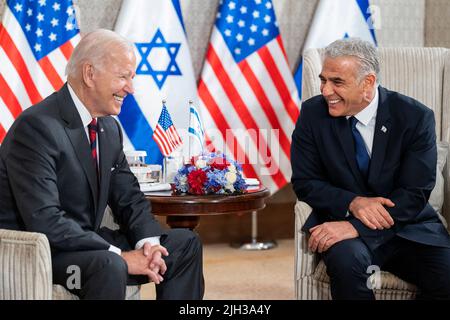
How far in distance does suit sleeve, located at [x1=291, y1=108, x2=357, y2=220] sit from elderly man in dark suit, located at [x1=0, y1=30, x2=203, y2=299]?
64 centimetres

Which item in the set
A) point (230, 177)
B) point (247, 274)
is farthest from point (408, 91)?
point (247, 274)

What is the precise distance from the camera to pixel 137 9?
5.42 metres

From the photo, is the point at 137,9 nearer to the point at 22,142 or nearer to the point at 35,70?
the point at 35,70

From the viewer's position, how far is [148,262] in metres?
3.10

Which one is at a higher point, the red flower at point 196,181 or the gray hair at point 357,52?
the gray hair at point 357,52

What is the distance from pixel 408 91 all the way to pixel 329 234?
129 centimetres

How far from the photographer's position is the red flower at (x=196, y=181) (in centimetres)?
370

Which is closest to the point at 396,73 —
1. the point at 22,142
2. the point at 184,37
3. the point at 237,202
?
the point at 237,202

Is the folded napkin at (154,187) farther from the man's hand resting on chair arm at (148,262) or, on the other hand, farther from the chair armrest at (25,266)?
the chair armrest at (25,266)

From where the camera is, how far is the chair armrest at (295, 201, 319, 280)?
350cm

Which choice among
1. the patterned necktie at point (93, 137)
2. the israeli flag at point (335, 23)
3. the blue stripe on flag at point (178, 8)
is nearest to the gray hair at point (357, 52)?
the patterned necktie at point (93, 137)

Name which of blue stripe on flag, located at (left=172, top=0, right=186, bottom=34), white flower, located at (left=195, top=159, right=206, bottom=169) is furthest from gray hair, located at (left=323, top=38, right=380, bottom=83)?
blue stripe on flag, located at (left=172, top=0, right=186, bottom=34)

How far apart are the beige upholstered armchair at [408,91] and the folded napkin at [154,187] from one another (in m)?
0.70

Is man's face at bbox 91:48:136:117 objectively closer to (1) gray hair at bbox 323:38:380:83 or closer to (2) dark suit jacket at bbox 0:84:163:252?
(2) dark suit jacket at bbox 0:84:163:252
